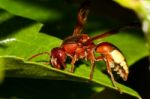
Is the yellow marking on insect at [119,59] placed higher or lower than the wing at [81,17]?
lower

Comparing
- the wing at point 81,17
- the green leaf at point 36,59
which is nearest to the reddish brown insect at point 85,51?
the wing at point 81,17

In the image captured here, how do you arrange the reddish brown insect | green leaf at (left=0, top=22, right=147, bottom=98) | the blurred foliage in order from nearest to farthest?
green leaf at (left=0, top=22, right=147, bottom=98) → the blurred foliage → the reddish brown insect

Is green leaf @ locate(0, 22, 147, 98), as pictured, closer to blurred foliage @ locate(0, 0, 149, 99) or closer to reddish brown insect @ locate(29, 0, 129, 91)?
blurred foliage @ locate(0, 0, 149, 99)

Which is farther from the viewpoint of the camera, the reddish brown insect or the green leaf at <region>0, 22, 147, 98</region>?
the reddish brown insect

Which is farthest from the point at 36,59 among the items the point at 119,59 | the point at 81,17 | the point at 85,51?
the point at 85,51

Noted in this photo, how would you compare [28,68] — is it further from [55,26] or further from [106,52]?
[106,52]

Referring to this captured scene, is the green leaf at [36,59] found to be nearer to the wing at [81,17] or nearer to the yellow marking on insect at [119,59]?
the wing at [81,17]

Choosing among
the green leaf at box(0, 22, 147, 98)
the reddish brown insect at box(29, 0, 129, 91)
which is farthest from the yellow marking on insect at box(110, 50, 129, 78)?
the green leaf at box(0, 22, 147, 98)
